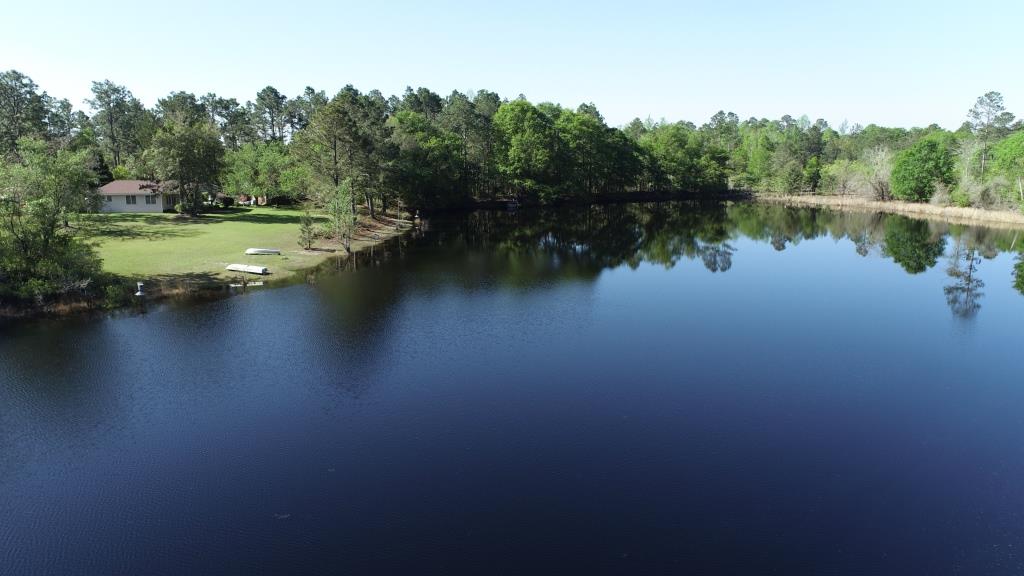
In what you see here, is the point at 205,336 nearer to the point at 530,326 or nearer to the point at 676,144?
the point at 530,326

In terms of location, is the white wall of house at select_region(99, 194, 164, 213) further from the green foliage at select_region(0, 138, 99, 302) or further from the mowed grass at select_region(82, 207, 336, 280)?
the green foliage at select_region(0, 138, 99, 302)

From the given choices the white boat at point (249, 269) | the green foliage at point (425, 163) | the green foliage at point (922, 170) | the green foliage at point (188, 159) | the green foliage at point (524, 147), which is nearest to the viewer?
the white boat at point (249, 269)

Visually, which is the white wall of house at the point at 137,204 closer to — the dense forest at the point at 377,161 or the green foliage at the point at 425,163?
the dense forest at the point at 377,161

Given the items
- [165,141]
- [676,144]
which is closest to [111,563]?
[165,141]

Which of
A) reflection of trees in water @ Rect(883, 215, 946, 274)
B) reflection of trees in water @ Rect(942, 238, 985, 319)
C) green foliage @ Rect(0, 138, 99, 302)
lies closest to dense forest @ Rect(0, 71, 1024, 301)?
green foliage @ Rect(0, 138, 99, 302)

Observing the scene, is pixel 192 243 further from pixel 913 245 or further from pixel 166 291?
pixel 913 245

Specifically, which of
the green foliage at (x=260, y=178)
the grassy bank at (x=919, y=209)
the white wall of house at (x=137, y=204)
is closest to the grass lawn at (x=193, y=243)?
the white wall of house at (x=137, y=204)

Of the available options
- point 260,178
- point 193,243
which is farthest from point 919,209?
point 193,243
